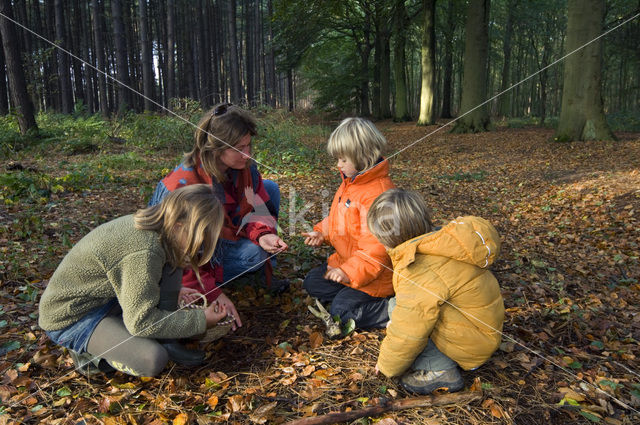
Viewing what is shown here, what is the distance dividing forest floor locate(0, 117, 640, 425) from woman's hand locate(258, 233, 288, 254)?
480 mm

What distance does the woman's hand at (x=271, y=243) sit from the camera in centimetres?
293

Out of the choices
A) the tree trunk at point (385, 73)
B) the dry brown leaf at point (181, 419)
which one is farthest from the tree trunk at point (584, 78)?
the tree trunk at point (385, 73)

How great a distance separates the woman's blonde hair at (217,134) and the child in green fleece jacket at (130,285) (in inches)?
34.1

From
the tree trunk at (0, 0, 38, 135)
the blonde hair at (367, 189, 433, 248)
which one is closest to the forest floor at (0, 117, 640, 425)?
the blonde hair at (367, 189, 433, 248)

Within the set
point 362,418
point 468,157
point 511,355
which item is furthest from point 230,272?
point 468,157

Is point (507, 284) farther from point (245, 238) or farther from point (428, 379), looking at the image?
point (245, 238)

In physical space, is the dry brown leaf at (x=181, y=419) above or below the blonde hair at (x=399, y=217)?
below

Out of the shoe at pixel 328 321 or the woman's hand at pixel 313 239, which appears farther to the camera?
the woman's hand at pixel 313 239

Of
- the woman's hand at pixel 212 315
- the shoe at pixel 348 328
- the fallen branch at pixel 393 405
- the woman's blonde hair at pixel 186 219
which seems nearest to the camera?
the fallen branch at pixel 393 405

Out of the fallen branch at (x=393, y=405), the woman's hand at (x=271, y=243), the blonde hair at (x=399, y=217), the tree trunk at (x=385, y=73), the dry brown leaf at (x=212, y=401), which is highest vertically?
the tree trunk at (x=385, y=73)

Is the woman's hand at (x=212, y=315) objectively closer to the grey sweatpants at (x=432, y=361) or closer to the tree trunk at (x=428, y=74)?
the grey sweatpants at (x=432, y=361)

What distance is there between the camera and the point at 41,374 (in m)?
2.20

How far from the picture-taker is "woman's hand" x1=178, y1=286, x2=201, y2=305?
241 centimetres

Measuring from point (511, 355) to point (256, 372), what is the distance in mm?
1537
